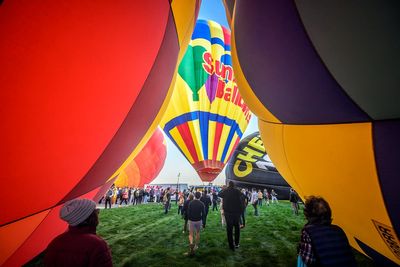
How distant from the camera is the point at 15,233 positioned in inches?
86.6

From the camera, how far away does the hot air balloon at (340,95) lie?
1.68m

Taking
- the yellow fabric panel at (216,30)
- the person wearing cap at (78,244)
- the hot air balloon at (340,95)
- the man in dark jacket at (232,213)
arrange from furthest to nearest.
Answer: the yellow fabric panel at (216,30) < the man in dark jacket at (232,213) < the hot air balloon at (340,95) < the person wearing cap at (78,244)

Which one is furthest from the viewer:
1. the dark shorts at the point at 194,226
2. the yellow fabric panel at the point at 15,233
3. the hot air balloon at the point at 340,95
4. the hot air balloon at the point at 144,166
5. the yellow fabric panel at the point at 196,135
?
the hot air balloon at the point at 144,166

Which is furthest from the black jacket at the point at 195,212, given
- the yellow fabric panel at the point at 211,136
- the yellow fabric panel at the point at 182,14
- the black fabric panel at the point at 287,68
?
the yellow fabric panel at the point at 211,136

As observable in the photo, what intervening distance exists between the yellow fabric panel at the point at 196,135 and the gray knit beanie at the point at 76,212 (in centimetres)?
982

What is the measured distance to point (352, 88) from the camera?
1.92 metres

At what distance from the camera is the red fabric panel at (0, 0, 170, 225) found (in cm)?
149

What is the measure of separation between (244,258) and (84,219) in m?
3.90

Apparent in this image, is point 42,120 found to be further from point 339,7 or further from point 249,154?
point 249,154

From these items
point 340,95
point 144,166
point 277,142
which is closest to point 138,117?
point 277,142

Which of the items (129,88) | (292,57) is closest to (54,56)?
(129,88)

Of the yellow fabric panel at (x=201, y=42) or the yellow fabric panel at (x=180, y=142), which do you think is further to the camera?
the yellow fabric panel at (x=180, y=142)

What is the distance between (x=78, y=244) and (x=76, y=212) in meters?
0.21

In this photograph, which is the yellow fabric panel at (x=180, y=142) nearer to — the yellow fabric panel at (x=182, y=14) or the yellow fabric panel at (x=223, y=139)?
the yellow fabric panel at (x=223, y=139)
